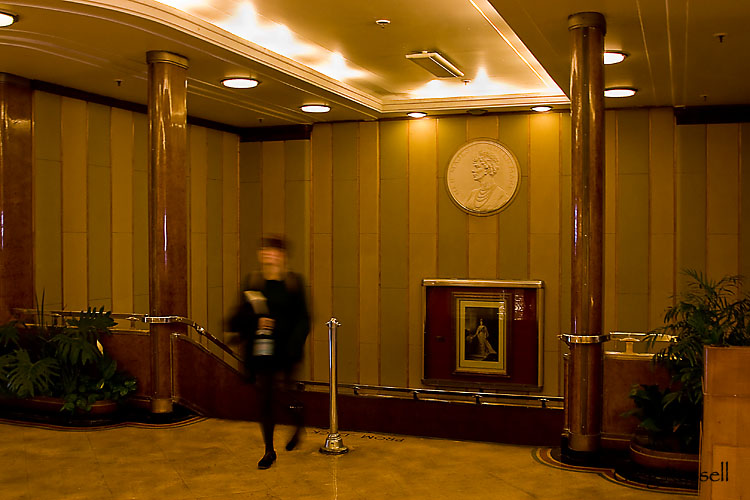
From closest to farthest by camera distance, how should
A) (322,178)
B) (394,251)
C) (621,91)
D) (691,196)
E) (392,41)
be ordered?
(392,41) → (621,91) → (691,196) → (394,251) → (322,178)

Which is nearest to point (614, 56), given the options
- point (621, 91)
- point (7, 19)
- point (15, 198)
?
point (621, 91)

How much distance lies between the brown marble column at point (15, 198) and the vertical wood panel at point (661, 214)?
7555 mm

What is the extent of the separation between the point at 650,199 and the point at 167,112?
6.37 m

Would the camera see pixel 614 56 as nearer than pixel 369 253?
Yes

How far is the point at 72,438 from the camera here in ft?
20.4

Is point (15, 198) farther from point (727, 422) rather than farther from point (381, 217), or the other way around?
point (727, 422)

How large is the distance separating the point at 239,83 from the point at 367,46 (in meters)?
1.45

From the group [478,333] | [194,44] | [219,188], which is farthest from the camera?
[219,188]

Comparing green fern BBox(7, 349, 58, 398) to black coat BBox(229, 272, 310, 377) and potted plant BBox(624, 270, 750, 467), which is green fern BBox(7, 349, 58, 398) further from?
potted plant BBox(624, 270, 750, 467)

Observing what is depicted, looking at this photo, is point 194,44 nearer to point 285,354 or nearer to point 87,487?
point 285,354

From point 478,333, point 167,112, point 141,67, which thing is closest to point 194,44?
point 167,112

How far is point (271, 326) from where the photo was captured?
518cm

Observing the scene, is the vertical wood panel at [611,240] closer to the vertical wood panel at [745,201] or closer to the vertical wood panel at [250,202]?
the vertical wood panel at [745,201]

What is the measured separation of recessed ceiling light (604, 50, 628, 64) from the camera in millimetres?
6840
